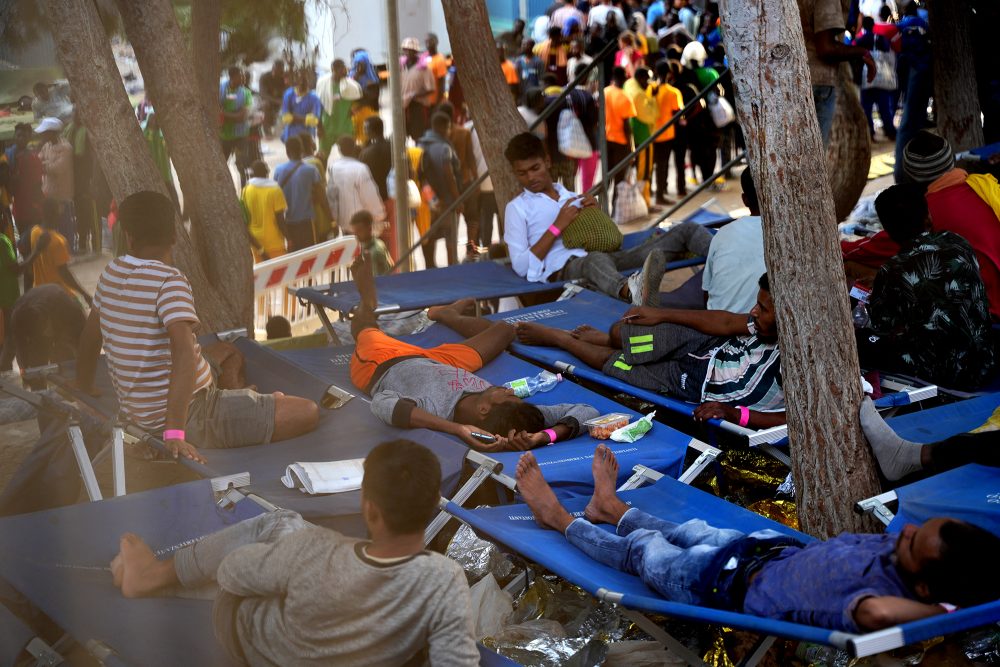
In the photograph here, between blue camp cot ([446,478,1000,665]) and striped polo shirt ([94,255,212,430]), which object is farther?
striped polo shirt ([94,255,212,430])

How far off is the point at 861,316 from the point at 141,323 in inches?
118

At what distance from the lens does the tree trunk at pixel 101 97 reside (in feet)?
16.4

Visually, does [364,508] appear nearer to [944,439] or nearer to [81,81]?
[944,439]

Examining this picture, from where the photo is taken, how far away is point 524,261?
662 centimetres

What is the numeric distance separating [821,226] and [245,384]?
277 centimetres

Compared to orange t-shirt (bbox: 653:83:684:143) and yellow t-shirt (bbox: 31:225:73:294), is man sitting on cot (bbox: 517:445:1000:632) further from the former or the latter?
orange t-shirt (bbox: 653:83:684:143)

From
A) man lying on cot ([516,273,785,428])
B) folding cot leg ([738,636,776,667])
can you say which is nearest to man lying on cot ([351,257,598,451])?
man lying on cot ([516,273,785,428])

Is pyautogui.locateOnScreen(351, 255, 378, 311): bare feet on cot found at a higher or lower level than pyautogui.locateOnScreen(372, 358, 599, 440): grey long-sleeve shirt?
higher

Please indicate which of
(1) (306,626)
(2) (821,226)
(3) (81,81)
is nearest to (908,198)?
(2) (821,226)

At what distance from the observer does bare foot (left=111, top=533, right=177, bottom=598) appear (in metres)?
2.86

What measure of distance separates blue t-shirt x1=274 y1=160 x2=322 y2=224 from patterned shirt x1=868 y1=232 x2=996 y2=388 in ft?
18.0

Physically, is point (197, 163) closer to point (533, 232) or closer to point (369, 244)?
point (533, 232)

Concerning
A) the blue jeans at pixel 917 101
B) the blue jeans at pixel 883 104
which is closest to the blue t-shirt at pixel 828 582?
the blue jeans at pixel 917 101

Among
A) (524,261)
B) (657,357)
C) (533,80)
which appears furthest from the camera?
(533,80)
